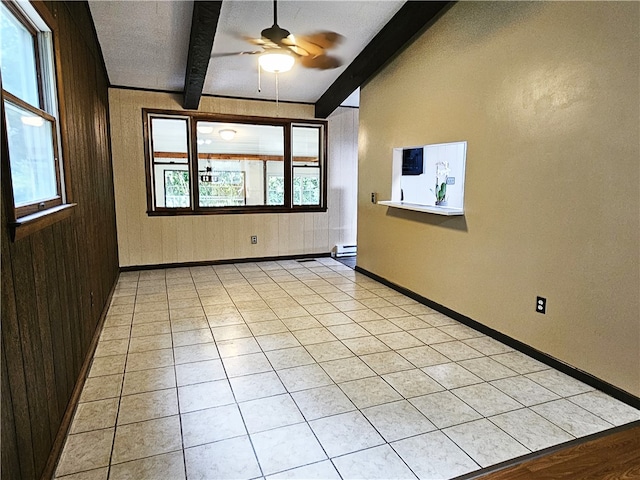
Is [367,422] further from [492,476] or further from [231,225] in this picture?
[231,225]

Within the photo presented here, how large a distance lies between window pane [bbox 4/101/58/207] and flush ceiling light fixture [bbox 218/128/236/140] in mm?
3682

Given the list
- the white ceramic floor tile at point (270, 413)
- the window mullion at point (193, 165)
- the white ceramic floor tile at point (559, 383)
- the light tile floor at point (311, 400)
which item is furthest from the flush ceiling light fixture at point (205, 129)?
the white ceramic floor tile at point (559, 383)

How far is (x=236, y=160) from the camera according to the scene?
601cm

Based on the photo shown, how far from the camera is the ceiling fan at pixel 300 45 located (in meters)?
3.22

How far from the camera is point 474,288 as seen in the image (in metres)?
3.47

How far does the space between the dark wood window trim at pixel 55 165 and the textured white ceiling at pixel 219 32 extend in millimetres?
1519

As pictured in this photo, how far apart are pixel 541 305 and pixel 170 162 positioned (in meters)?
4.80

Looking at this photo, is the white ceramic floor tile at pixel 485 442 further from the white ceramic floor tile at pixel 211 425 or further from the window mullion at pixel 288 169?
the window mullion at pixel 288 169

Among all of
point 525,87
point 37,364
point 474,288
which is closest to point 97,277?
point 37,364

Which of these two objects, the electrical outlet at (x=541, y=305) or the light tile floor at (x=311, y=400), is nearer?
the light tile floor at (x=311, y=400)

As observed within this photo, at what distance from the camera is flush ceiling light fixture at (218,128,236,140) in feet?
19.3

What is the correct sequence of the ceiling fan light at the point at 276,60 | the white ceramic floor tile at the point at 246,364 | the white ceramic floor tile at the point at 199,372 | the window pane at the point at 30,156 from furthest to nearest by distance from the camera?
the ceiling fan light at the point at 276,60
the white ceramic floor tile at the point at 246,364
the white ceramic floor tile at the point at 199,372
the window pane at the point at 30,156

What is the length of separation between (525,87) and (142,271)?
497cm

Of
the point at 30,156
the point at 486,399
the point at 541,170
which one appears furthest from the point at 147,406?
the point at 541,170
